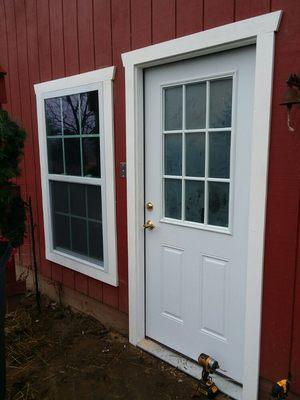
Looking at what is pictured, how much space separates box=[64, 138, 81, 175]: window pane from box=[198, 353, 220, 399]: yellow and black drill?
1809 mm

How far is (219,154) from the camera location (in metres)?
2.12

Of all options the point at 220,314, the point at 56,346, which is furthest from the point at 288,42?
the point at 56,346

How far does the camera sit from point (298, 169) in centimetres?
174

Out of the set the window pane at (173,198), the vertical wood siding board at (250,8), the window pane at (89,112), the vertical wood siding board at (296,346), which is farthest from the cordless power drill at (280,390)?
the window pane at (89,112)

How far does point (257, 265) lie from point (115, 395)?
1274 mm

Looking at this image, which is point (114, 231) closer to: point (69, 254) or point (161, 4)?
point (69, 254)

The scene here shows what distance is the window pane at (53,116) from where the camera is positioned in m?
3.09

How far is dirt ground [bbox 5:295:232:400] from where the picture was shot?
89.2 inches

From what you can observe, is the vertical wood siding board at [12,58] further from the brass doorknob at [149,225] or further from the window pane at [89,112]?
the brass doorknob at [149,225]

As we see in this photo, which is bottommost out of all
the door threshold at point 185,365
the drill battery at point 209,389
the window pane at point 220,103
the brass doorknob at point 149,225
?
the door threshold at point 185,365

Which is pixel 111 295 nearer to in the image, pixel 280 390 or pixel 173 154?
pixel 173 154

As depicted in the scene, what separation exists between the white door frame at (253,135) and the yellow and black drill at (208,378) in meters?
0.19

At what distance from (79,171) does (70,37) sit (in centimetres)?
112

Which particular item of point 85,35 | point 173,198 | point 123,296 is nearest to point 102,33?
point 85,35
